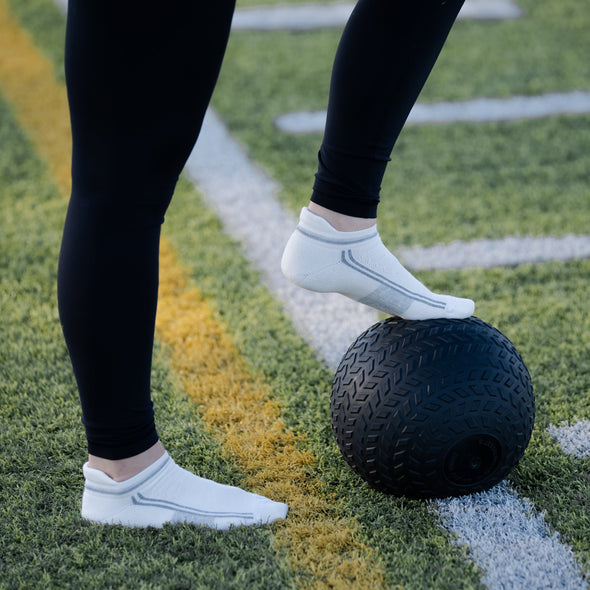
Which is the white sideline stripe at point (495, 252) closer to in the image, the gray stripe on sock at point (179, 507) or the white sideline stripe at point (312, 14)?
the gray stripe on sock at point (179, 507)

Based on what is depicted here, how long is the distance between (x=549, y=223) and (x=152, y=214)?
7.17ft

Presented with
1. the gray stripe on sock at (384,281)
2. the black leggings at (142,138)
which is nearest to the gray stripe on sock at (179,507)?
the black leggings at (142,138)

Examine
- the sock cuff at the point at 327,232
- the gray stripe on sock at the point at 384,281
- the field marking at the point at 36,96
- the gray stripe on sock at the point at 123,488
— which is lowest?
the field marking at the point at 36,96

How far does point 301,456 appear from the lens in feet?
6.47

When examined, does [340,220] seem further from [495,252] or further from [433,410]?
[495,252]

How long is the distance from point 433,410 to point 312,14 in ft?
15.5

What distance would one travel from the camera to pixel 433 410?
1.68m

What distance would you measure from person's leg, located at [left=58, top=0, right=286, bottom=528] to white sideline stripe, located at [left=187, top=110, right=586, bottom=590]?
56 centimetres

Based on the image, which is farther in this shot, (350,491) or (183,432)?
(183,432)

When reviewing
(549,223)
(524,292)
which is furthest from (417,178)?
(524,292)

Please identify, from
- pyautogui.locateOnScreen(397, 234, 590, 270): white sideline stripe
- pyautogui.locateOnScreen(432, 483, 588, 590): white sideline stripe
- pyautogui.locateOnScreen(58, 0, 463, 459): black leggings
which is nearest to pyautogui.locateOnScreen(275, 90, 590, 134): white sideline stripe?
pyautogui.locateOnScreen(397, 234, 590, 270): white sideline stripe

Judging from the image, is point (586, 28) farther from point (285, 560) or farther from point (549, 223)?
point (285, 560)

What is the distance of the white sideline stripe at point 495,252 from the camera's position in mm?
2934

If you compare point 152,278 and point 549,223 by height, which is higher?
point 152,278
